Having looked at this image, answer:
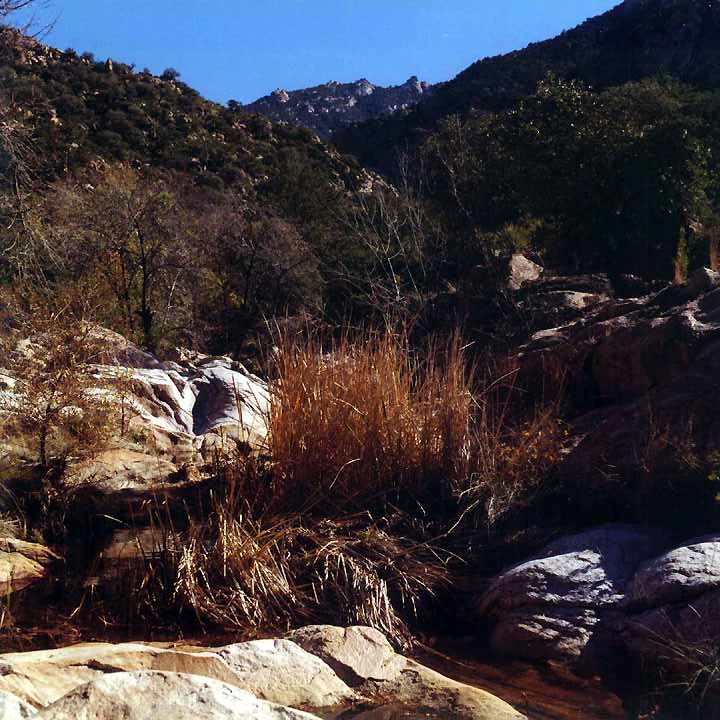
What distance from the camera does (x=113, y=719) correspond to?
2635mm

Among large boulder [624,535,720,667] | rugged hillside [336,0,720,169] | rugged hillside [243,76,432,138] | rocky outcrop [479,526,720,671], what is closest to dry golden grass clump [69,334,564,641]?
rocky outcrop [479,526,720,671]

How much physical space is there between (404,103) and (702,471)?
53.0m

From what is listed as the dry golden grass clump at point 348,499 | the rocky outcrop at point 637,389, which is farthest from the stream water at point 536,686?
the rocky outcrop at point 637,389

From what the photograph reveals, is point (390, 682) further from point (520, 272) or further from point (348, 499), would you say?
point (520, 272)

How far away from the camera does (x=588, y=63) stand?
107 ft

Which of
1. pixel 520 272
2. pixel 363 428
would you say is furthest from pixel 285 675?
pixel 520 272

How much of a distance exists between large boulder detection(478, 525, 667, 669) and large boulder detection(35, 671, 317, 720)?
206cm

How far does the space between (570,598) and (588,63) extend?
30757 mm

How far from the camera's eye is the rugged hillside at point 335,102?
52.5 m

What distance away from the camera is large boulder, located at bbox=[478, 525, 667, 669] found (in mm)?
4637

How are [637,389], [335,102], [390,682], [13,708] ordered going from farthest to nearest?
[335,102] → [637,389] → [390,682] → [13,708]

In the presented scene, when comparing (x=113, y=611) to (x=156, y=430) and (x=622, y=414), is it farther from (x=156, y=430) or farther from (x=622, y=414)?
(x=622, y=414)

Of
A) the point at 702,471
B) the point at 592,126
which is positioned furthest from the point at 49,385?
the point at 592,126

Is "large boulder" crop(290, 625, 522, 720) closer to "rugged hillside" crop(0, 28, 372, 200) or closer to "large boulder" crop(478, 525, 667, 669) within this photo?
"large boulder" crop(478, 525, 667, 669)
